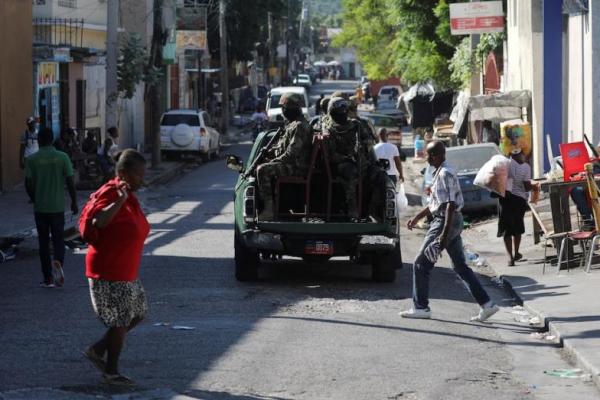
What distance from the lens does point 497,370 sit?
1027 cm

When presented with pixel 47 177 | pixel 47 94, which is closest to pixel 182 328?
pixel 47 177

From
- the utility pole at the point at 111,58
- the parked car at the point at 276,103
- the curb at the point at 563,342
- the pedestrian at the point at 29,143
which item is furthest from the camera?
the parked car at the point at 276,103

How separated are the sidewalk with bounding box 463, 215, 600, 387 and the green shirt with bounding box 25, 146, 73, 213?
547cm

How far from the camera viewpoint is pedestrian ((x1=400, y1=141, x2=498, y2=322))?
12320 mm

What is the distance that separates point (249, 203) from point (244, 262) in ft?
2.40

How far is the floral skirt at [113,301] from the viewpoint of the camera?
356 inches

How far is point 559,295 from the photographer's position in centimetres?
1426

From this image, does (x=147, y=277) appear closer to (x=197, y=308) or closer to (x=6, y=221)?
(x=197, y=308)

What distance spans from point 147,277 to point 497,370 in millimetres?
6515

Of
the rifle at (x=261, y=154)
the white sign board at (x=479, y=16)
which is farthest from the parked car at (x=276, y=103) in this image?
the rifle at (x=261, y=154)

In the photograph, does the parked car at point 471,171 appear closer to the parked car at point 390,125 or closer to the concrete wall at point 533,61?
the concrete wall at point 533,61

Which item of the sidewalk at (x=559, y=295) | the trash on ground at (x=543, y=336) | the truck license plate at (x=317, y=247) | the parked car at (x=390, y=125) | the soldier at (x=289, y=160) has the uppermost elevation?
the parked car at (x=390, y=125)

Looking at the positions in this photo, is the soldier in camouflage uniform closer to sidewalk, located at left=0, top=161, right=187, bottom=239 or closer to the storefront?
sidewalk, located at left=0, top=161, right=187, bottom=239

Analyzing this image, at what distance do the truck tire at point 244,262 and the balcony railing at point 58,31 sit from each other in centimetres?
1984
